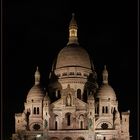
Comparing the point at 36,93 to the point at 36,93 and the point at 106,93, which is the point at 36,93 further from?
the point at 106,93

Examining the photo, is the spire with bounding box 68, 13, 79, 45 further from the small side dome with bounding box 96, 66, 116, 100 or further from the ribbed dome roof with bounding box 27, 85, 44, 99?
the ribbed dome roof with bounding box 27, 85, 44, 99

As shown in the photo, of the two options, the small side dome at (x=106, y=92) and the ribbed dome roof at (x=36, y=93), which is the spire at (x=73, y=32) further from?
the ribbed dome roof at (x=36, y=93)

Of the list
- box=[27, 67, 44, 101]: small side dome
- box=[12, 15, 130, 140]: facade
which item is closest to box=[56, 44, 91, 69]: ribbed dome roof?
box=[12, 15, 130, 140]: facade

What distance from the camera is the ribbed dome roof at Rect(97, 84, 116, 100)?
7212 centimetres

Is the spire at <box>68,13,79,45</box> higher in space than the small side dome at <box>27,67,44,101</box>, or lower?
higher

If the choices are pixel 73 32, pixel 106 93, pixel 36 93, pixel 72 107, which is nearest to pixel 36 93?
pixel 36 93

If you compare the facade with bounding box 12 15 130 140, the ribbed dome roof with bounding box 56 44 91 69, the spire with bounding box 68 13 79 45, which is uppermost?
the spire with bounding box 68 13 79 45

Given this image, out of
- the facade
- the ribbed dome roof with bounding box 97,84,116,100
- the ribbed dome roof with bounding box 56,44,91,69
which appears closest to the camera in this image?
the facade

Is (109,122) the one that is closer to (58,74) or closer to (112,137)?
(112,137)

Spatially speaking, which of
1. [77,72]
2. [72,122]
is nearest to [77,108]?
[72,122]

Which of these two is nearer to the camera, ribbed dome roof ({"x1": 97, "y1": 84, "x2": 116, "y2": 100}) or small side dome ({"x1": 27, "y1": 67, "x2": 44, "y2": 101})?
ribbed dome roof ({"x1": 97, "y1": 84, "x2": 116, "y2": 100})

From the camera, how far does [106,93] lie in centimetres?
7219

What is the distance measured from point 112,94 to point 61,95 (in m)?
6.35

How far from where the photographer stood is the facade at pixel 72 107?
221 feet
